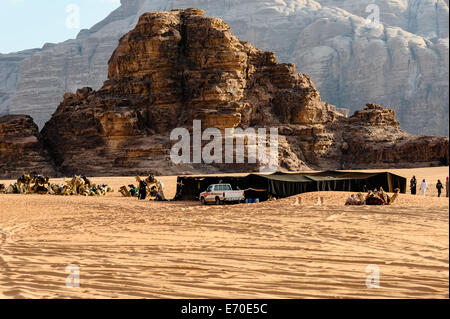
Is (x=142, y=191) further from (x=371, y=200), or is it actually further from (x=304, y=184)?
(x=371, y=200)

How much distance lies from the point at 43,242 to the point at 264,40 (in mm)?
148574

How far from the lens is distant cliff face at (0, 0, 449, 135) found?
130 metres

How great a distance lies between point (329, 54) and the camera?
5571 inches

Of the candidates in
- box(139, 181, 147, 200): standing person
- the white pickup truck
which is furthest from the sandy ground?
box(139, 181, 147, 200): standing person

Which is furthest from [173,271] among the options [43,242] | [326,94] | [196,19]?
[326,94]

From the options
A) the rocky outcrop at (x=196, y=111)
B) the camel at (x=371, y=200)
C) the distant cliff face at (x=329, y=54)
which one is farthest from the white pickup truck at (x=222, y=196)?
the distant cliff face at (x=329, y=54)

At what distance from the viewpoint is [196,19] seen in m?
70.8

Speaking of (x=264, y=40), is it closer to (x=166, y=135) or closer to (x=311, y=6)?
(x=311, y=6)

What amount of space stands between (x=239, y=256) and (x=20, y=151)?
58961 millimetres

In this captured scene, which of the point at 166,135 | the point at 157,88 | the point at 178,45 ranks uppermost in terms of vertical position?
the point at 178,45

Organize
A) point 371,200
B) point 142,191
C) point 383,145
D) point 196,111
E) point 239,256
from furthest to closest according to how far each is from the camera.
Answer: point 383,145 < point 196,111 < point 142,191 < point 371,200 < point 239,256

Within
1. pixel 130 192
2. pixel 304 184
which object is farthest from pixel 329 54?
pixel 304 184

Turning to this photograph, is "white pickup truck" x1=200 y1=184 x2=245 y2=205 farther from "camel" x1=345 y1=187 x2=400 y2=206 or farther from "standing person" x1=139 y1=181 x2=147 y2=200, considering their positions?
"standing person" x1=139 y1=181 x2=147 y2=200

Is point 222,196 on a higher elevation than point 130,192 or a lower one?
higher
